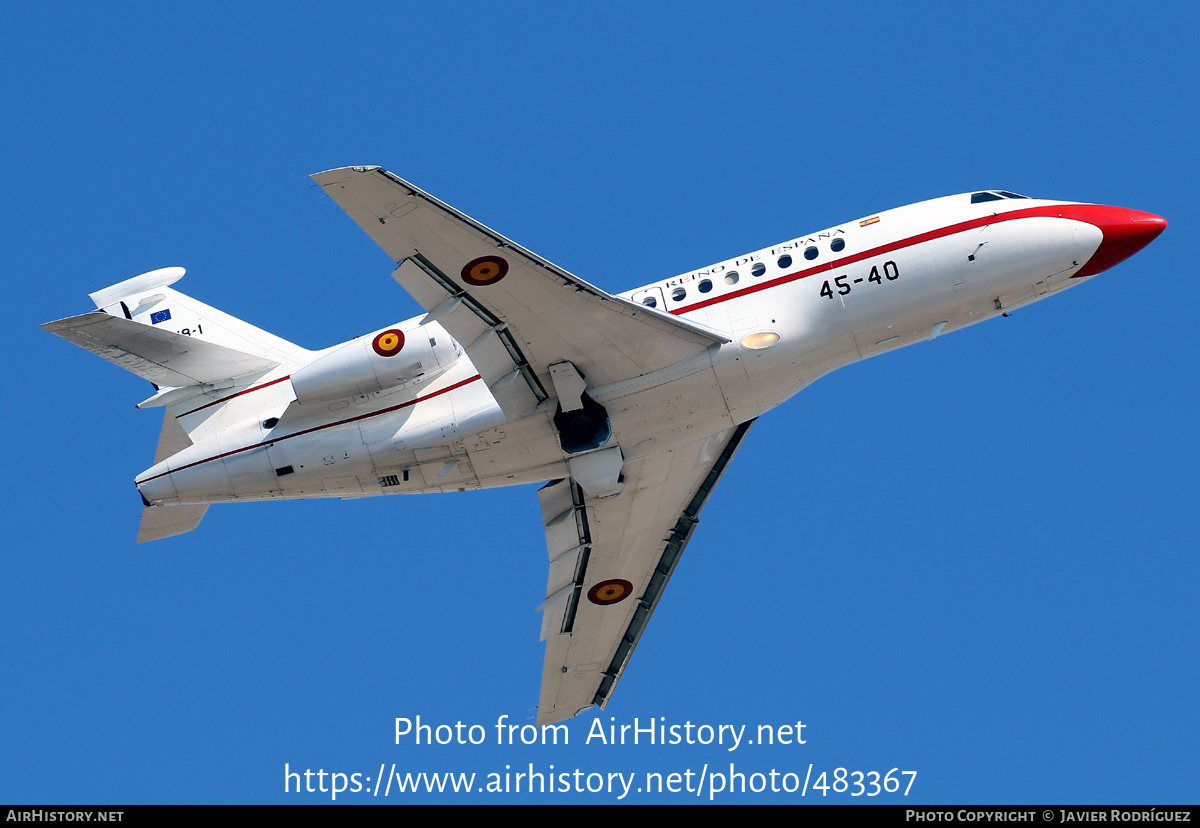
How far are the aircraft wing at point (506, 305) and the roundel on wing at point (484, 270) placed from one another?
20mm

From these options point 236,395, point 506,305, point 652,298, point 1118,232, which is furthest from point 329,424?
point 1118,232

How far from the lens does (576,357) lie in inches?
1136

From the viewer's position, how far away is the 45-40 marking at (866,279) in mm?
29125

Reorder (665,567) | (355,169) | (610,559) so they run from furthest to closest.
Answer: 1. (665,567)
2. (610,559)
3. (355,169)

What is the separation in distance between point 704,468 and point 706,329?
6453 mm

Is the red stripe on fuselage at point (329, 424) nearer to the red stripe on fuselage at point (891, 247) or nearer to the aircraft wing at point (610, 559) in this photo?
the aircraft wing at point (610, 559)

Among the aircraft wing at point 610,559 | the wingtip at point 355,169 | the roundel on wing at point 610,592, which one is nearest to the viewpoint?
the wingtip at point 355,169

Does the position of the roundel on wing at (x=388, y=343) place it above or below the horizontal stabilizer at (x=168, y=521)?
above

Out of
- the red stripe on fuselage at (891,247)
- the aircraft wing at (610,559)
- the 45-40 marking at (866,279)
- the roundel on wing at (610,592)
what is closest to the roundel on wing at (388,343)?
the red stripe on fuselage at (891,247)

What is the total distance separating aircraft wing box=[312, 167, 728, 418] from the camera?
2589 centimetres

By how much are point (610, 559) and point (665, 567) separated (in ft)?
5.50

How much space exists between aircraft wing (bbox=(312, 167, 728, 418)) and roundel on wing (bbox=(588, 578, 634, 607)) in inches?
333

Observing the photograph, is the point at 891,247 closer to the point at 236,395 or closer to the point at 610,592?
the point at 610,592

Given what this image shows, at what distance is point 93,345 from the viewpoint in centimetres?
3003
